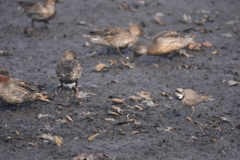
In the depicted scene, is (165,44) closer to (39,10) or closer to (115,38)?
(115,38)

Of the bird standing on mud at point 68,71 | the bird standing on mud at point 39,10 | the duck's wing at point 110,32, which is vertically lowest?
the bird standing on mud at point 39,10

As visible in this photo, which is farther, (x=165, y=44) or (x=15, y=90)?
(x=165, y=44)

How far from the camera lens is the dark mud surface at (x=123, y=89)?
5586mm

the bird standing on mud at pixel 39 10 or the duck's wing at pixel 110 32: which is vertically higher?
the duck's wing at pixel 110 32

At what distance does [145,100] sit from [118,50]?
104 inches

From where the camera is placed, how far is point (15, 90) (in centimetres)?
645

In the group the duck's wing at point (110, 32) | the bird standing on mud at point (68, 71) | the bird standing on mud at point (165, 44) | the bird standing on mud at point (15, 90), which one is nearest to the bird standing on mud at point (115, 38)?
the duck's wing at point (110, 32)

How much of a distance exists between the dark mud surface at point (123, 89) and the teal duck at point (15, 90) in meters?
0.22

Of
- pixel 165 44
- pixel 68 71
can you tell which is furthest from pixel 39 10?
pixel 68 71

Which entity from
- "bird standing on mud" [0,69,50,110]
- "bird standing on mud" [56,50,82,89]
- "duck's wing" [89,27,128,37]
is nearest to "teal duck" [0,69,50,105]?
"bird standing on mud" [0,69,50,110]

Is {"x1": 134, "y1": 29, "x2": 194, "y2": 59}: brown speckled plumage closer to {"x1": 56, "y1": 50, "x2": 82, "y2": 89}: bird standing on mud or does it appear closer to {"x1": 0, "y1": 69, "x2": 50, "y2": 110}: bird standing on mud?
{"x1": 56, "y1": 50, "x2": 82, "y2": 89}: bird standing on mud

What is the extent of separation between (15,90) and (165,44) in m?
4.03

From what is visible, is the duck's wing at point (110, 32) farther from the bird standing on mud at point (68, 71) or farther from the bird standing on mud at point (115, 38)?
the bird standing on mud at point (68, 71)

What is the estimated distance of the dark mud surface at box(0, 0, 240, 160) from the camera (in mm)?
5586
